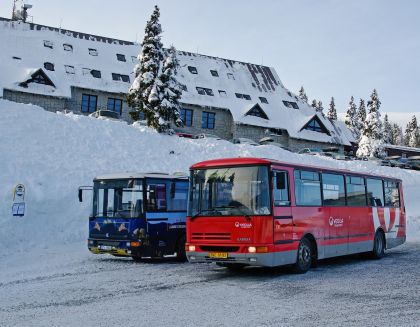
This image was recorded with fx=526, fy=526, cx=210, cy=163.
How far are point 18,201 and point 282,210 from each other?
11.9 meters

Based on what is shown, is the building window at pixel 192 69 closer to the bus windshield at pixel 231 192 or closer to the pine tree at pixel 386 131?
the bus windshield at pixel 231 192

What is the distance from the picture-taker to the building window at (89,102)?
4450cm

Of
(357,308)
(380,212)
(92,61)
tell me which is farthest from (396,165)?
(357,308)

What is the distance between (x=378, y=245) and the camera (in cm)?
1680

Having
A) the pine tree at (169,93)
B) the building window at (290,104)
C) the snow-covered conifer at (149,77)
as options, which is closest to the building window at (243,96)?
the building window at (290,104)

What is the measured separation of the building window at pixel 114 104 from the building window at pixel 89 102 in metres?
1.24

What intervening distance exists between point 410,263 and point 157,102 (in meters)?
26.0

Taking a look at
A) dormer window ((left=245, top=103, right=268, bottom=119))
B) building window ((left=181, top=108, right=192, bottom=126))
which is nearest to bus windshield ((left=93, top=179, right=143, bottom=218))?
building window ((left=181, top=108, right=192, bottom=126))

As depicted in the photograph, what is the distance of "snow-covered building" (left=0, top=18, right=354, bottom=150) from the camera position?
42.0 metres

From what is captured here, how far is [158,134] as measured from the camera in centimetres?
3400

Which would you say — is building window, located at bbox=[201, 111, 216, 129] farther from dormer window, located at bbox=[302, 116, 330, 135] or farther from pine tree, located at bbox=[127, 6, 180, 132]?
pine tree, located at bbox=[127, 6, 180, 132]

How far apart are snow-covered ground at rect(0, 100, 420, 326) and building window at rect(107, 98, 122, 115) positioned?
18385 millimetres

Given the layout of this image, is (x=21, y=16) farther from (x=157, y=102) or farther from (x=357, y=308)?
(x=357, y=308)

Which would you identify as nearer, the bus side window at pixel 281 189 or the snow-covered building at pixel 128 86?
the bus side window at pixel 281 189
